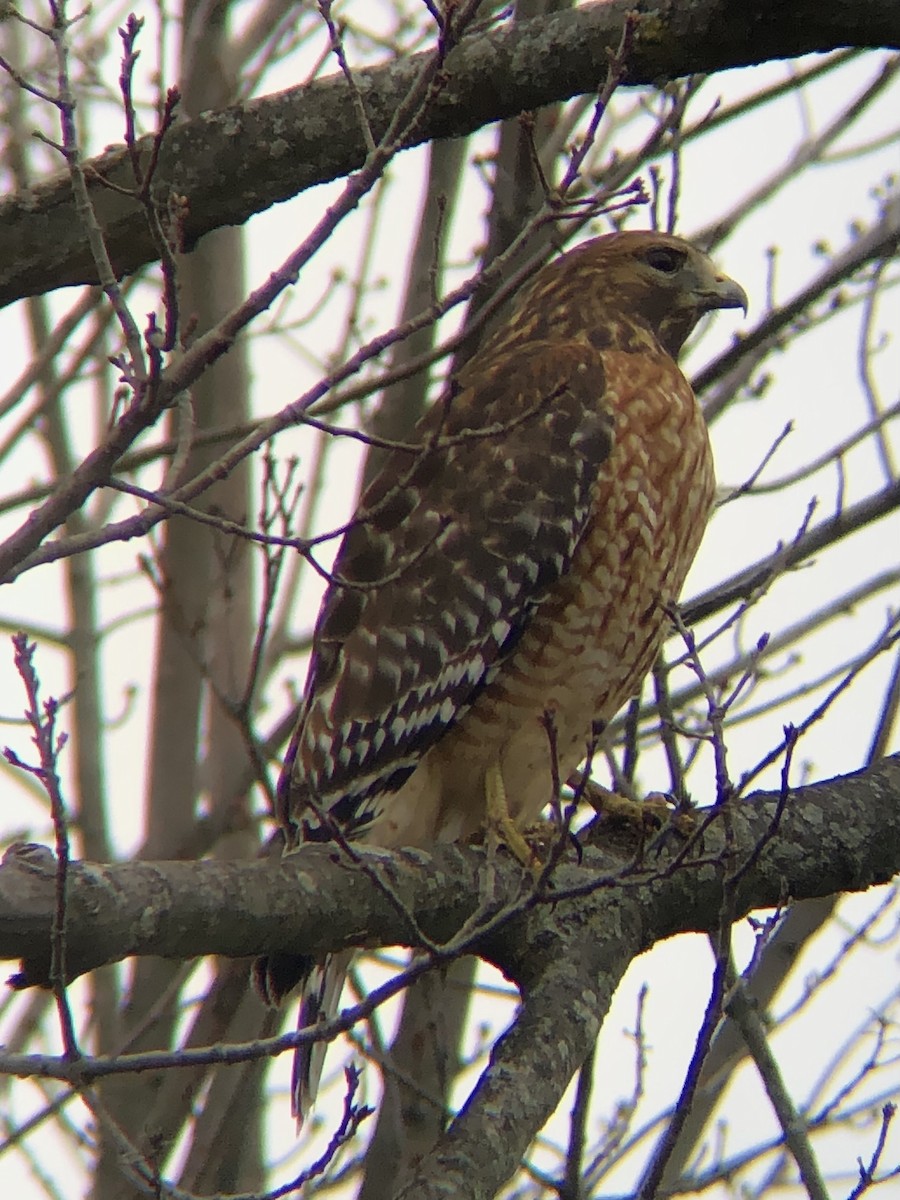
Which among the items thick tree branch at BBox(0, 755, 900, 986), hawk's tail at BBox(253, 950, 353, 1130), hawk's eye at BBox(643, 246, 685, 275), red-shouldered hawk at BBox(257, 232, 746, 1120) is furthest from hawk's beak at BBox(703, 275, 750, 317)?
hawk's tail at BBox(253, 950, 353, 1130)

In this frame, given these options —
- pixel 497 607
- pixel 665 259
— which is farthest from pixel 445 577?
pixel 665 259

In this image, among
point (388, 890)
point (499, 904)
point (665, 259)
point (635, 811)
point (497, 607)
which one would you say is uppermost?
point (665, 259)

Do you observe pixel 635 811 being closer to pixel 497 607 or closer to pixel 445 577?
pixel 497 607

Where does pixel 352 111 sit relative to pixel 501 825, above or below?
above

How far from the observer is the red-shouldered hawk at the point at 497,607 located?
4703 mm

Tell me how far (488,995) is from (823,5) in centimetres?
299

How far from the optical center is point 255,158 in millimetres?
3902

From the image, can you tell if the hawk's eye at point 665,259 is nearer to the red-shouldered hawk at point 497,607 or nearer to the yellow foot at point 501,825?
the red-shouldered hawk at point 497,607

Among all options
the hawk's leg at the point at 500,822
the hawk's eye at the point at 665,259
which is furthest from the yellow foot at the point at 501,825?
the hawk's eye at the point at 665,259

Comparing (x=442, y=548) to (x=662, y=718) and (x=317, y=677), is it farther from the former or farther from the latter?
(x=662, y=718)

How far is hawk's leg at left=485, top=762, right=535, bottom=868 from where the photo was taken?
4555 mm

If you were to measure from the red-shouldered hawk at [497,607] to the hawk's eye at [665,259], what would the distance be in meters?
0.55

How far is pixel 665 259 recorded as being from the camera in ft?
18.2

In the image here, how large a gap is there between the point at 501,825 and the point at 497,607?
1.83 feet
